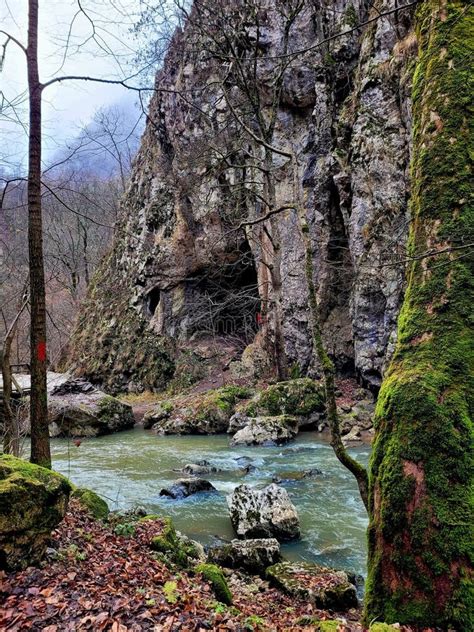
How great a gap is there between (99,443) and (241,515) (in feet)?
27.3

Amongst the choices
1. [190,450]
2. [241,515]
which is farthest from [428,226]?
[190,450]

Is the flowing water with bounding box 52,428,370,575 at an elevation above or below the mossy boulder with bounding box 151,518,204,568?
below

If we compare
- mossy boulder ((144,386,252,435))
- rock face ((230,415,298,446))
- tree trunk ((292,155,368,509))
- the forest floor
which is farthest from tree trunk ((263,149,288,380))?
the forest floor

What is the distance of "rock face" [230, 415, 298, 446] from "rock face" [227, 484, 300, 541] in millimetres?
5315

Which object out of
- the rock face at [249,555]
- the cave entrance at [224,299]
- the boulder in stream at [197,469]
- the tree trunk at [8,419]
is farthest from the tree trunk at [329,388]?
the cave entrance at [224,299]

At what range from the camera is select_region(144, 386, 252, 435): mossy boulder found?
44.8 feet

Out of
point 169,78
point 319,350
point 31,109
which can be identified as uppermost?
point 169,78

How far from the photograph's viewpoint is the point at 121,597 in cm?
317

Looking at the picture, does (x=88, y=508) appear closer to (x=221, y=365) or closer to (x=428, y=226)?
(x=428, y=226)

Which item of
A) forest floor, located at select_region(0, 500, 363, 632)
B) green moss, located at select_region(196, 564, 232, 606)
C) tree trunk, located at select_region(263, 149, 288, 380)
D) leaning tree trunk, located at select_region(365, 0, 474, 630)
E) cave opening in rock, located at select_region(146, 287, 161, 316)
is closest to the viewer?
leaning tree trunk, located at select_region(365, 0, 474, 630)

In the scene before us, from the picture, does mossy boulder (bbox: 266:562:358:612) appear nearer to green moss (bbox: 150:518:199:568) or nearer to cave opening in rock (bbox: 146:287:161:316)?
green moss (bbox: 150:518:199:568)

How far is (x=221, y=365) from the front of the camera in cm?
2073

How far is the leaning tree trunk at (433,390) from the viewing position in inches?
95.0

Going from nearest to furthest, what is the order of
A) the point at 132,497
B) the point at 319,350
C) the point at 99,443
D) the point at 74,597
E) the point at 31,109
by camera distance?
the point at 74,597 → the point at 319,350 → the point at 31,109 → the point at 132,497 → the point at 99,443
